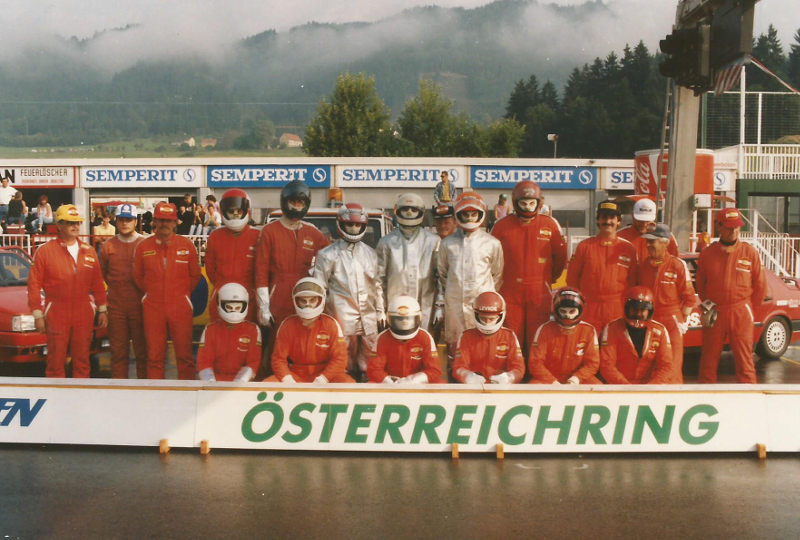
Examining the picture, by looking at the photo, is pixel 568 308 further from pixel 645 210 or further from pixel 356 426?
pixel 356 426

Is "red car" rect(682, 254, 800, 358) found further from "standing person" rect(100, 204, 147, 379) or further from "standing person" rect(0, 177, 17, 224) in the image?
"standing person" rect(0, 177, 17, 224)

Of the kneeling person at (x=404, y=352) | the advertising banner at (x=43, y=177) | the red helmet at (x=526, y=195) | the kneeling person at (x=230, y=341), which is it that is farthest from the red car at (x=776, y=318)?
the advertising banner at (x=43, y=177)

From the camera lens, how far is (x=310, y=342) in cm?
707

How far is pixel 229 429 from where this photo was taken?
253 inches

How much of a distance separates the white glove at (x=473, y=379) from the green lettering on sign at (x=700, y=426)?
A: 1588 millimetres

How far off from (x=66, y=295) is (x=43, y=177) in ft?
67.8

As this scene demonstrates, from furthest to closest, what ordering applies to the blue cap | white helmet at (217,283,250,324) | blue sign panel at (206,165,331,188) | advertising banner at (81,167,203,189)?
advertising banner at (81,167,203,189) < blue sign panel at (206,165,331,188) < the blue cap < white helmet at (217,283,250,324)

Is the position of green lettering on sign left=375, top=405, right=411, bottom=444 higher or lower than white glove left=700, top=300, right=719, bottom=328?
lower

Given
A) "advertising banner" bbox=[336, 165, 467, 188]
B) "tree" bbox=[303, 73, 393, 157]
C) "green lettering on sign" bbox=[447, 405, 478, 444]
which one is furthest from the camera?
"tree" bbox=[303, 73, 393, 157]

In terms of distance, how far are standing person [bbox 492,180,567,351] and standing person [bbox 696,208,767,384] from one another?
1.74 m

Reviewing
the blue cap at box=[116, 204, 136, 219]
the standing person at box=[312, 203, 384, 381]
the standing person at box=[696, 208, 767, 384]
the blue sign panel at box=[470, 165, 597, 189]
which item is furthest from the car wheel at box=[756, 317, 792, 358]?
the blue sign panel at box=[470, 165, 597, 189]

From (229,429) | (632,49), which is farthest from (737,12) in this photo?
(632,49)

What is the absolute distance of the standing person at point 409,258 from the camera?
24.8ft

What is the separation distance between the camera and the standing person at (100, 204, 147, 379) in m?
8.44
